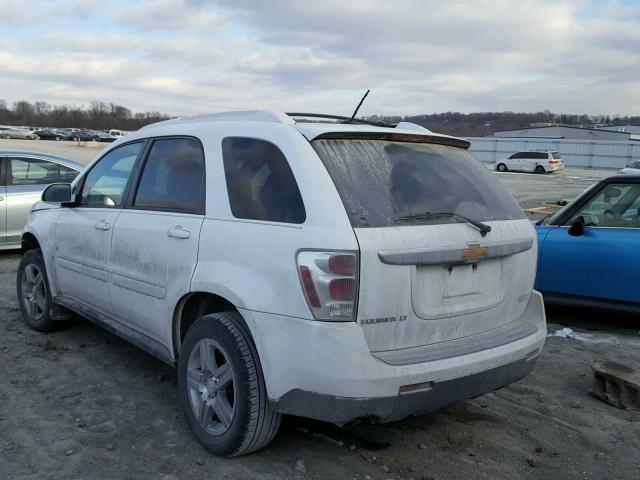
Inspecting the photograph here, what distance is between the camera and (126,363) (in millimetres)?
4633

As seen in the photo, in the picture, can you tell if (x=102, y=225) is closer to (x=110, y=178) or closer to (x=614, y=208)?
(x=110, y=178)

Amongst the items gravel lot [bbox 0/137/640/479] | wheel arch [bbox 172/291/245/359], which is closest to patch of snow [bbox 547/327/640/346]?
gravel lot [bbox 0/137/640/479]

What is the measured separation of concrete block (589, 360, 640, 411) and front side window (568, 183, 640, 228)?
1.83 meters

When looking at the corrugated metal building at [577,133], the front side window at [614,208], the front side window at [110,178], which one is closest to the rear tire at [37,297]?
the front side window at [110,178]

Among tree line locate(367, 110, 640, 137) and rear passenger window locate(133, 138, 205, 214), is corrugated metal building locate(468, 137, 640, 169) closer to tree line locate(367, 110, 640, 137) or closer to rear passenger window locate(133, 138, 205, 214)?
tree line locate(367, 110, 640, 137)

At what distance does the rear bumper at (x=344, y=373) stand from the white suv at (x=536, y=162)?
44.2 meters

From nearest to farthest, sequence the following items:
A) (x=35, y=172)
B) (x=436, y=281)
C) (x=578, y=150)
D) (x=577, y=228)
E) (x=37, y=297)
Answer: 1. (x=436, y=281)
2. (x=37, y=297)
3. (x=577, y=228)
4. (x=35, y=172)
5. (x=578, y=150)

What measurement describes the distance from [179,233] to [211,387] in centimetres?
86

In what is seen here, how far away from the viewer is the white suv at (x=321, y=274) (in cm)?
271

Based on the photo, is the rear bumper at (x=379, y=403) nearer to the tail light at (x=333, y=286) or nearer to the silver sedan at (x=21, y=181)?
the tail light at (x=333, y=286)

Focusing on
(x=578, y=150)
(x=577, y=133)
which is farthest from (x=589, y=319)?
(x=577, y=133)

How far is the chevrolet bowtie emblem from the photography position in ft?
9.77

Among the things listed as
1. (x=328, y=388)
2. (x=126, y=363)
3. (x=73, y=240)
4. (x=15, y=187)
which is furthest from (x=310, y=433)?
(x=15, y=187)

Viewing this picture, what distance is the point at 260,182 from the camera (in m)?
3.11
